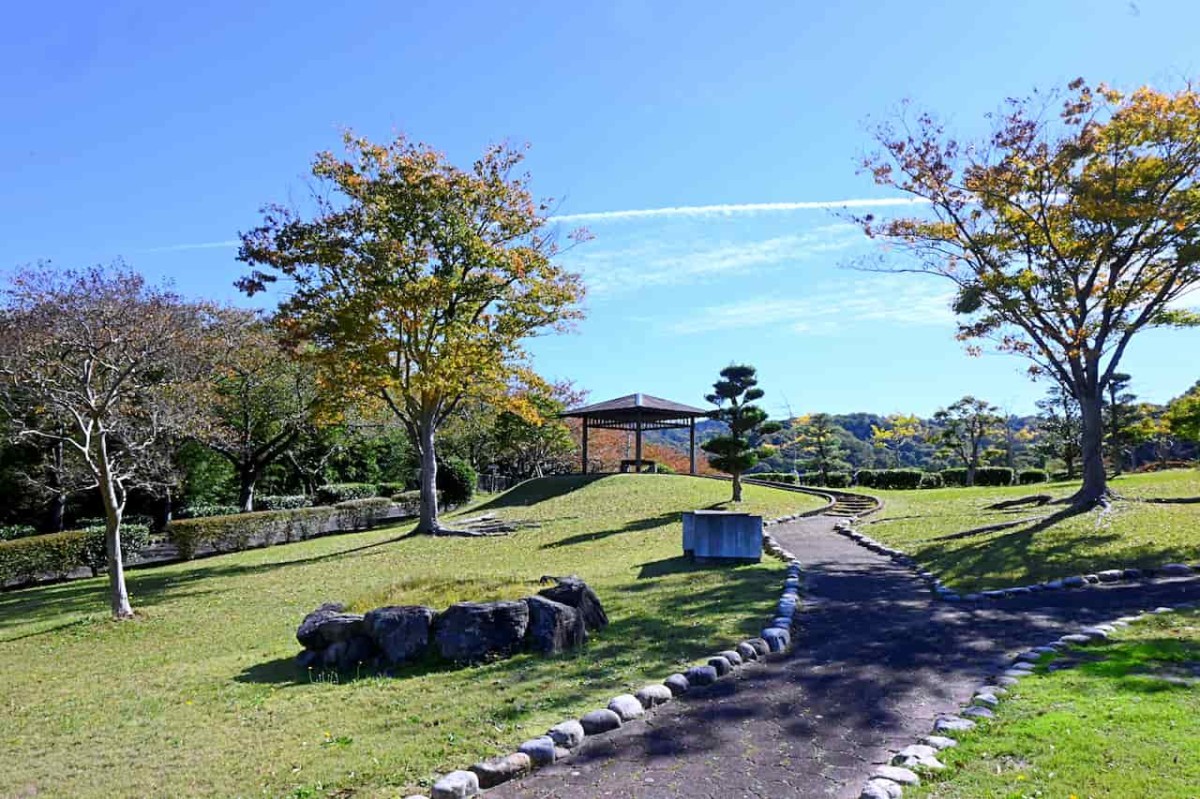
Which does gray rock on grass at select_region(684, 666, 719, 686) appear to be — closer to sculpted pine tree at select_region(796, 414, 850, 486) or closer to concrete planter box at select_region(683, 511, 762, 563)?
concrete planter box at select_region(683, 511, 762, 563)

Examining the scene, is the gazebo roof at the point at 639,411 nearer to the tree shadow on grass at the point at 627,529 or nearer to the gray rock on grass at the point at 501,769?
the tree shadow on grass at the point at 627,529

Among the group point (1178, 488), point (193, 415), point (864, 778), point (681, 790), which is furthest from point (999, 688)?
point (193, 415)

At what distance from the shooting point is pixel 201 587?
13.1 metres

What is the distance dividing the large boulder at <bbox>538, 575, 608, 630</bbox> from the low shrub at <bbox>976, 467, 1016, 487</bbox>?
25554 millimetres

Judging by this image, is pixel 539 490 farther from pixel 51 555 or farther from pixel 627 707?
pixel 627 707

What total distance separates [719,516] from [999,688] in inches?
257

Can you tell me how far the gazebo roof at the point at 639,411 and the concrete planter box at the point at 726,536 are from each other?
1273 centimetres

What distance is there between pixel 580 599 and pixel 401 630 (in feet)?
5.58

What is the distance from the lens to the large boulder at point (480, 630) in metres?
6.22

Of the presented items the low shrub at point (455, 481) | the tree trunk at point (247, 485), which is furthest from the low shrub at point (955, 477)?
the tree trunk at point (247, 485)

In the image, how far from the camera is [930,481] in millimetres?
29906

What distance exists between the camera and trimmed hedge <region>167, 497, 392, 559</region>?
725 inches

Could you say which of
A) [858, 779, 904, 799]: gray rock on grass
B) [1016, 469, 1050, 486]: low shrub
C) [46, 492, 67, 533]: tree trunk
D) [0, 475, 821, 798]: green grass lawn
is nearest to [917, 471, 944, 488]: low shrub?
[1016, 469, 1050, 486]: low shrub

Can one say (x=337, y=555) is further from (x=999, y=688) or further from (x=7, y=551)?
(x=999, y=688)
